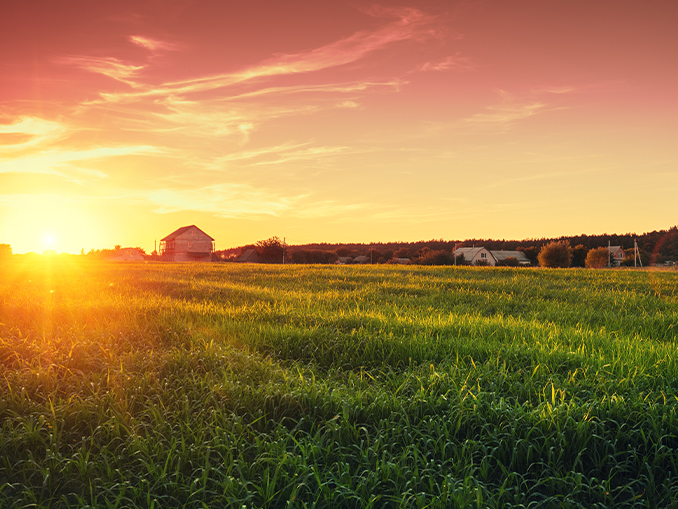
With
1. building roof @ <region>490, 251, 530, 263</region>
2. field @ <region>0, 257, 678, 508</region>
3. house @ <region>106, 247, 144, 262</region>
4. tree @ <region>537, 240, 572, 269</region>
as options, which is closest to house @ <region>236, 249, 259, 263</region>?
house @ <region>106, 247, 144, 262</region>

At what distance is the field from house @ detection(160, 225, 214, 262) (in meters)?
80.3

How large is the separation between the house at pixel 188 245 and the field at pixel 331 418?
263 ft

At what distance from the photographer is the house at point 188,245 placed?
8381 centimetres

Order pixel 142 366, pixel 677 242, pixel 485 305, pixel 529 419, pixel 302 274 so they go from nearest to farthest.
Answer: pixel 529 419 → pixel 142 366 → pixel 485 305 → pixel 302 274 → pixel 677 242

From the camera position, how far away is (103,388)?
501 cm

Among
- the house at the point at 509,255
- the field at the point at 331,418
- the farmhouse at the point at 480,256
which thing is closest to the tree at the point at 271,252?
the farmhouse at the point at 480,256

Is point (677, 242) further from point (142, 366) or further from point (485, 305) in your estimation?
point (142, 366)

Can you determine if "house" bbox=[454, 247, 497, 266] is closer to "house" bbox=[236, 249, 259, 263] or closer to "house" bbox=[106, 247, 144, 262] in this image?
"house" bbox=[236, 249, 259, 263]

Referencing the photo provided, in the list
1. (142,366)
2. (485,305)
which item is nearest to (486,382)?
(142,366)

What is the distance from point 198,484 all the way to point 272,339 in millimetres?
3824

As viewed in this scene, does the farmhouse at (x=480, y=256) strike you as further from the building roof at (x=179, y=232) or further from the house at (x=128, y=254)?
the house at (x=128, y=254)

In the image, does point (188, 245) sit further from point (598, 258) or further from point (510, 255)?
point (510, 255)

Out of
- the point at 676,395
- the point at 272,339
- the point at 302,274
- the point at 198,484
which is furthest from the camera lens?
the point at 302,274

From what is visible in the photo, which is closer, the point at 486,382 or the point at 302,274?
the point at 486,382
